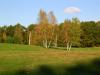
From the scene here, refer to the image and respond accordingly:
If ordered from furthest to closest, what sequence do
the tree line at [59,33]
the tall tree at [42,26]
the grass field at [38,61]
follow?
the tall tree at [42,26] < the tree line at [59,33] < the grass field at [38,61]

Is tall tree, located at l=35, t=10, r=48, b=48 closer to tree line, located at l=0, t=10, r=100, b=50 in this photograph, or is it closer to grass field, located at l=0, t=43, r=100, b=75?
tree line, located at l=0, t=10, r=100, b=50

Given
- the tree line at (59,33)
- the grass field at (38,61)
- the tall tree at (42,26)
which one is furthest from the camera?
the tall tree at (42,26)

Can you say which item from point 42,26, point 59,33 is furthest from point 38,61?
point 59,33

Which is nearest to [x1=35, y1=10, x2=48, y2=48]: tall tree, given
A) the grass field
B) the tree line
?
the tree line

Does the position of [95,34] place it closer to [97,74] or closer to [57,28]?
[57,28]

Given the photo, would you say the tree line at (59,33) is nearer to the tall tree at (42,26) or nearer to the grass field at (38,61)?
the tall tree at (42,26)

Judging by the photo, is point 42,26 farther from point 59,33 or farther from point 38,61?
point 38,61

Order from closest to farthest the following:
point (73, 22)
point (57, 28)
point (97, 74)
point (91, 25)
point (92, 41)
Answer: point (97, 74) → point (73, 22) → point (57, 28) → point (92, 41) → point (91, 25)

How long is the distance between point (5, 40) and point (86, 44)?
30114mm

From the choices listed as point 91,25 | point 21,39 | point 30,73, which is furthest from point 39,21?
point 30,73

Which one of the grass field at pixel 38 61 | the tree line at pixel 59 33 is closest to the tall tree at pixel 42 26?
the tree line at pixel 59 33

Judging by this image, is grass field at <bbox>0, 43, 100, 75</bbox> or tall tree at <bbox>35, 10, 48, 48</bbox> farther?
tall tree at <bbox>35, 10, 48, 48</bbox>

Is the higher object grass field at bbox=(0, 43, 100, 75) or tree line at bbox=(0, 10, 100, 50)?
tree line at bbox=(0, 10, 100, 50)

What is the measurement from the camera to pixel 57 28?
8869 cm
